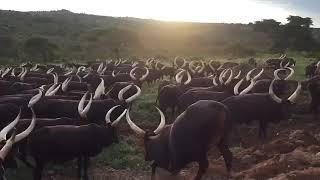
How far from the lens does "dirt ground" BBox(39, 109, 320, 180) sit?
34.8 feet

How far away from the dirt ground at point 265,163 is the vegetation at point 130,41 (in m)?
39.0

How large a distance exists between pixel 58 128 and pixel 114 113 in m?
3.77

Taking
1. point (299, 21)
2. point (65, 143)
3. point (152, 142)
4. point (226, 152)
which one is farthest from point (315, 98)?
point (299, 21)

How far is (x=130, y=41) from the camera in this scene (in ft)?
243

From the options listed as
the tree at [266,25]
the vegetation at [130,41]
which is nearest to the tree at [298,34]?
the vegetation at [130,41]

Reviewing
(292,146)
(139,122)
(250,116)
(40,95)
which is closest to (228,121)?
(292,146)

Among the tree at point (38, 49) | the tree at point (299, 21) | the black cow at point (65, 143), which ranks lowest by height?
the black cow at point (65, 143)

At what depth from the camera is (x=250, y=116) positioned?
14.9 meters

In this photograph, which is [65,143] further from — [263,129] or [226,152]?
[263,129]

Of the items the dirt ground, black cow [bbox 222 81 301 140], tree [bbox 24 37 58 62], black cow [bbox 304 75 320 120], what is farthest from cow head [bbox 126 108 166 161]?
tree [bbox 24 37 58 62]

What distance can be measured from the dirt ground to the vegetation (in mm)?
39039

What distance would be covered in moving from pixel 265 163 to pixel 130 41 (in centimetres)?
6358

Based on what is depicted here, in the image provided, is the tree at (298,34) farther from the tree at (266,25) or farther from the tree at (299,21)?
the tree at (266,25)

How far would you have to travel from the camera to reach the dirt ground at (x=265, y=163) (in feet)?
34.8
